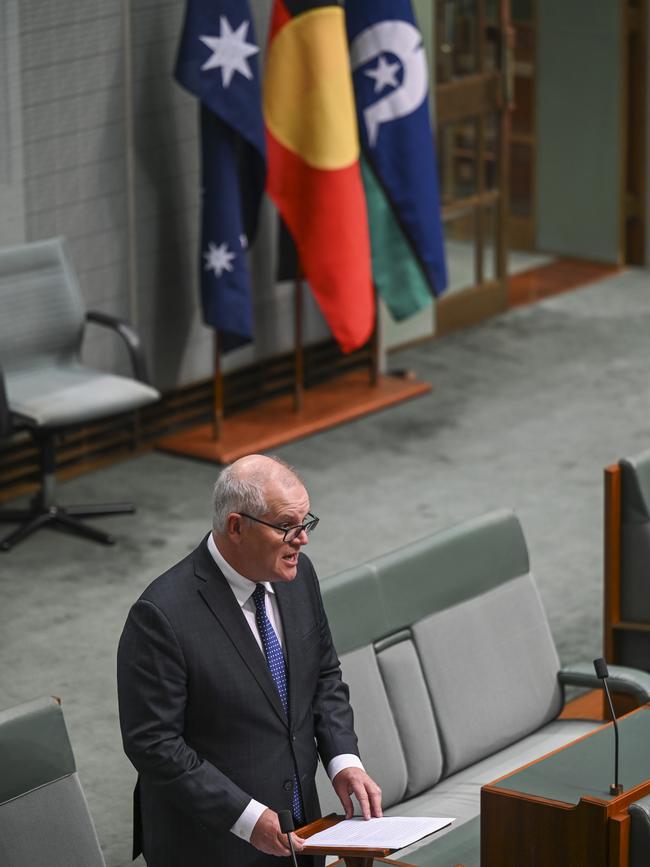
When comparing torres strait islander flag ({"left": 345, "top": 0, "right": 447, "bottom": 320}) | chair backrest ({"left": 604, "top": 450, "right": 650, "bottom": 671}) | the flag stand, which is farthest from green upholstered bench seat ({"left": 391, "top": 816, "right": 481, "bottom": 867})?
torres strait islander flag ({"left": 345, "top": 0, "right": 447, "bottom": 320})

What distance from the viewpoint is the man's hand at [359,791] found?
2975 millimetres

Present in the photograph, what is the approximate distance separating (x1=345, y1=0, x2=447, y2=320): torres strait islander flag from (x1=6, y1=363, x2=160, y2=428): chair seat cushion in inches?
68.0

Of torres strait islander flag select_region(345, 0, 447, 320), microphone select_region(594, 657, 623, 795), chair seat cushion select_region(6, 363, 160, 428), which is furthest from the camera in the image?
torres strait islander flag select_region(345, 0, 447, 320)

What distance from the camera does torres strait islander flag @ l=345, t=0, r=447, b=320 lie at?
7172 mm

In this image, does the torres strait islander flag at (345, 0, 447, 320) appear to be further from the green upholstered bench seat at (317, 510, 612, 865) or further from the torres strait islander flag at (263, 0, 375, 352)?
the green upholstered bench seat at (317, 510, 612, 865)

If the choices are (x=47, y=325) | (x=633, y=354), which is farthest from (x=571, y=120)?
(x=47, y=325)

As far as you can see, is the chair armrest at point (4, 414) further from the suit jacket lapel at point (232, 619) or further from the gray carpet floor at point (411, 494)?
the suit jacket lapel at point (232, 619)

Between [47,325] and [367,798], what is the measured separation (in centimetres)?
365

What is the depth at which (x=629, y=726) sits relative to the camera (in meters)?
3.56

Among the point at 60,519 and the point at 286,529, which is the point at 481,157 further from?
the point at 286,529

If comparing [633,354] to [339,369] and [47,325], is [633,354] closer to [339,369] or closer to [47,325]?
[339,369]

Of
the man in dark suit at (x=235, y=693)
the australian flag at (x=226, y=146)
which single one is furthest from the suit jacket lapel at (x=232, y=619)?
the australian flag at (x=226, y=146)

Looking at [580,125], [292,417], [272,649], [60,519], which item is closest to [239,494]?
[272,649]

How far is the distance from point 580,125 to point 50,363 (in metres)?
5.19
